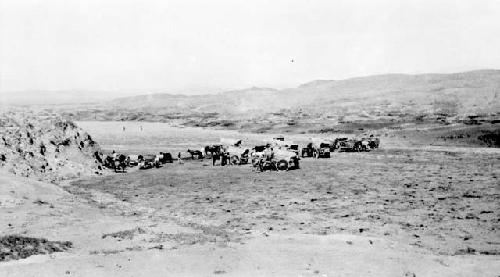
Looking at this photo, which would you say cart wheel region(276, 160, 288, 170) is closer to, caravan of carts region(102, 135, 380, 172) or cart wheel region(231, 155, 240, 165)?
caravan of carts region(102, 135, 380, 172)

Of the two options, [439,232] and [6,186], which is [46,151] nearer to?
[6,186]

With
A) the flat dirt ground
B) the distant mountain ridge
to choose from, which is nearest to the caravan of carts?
the flat dirt ground

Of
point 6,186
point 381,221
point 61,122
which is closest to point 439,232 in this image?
point 381,221

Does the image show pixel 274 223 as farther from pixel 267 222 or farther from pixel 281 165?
pixel 281 165

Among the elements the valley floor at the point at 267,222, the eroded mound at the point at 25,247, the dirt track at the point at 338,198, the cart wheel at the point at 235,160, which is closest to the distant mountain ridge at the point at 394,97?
the cart wheel at the point at 235,160

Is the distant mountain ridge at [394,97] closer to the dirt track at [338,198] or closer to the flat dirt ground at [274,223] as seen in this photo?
the dirt track at [338,198]

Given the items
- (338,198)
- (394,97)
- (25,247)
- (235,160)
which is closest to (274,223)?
(338,198)
